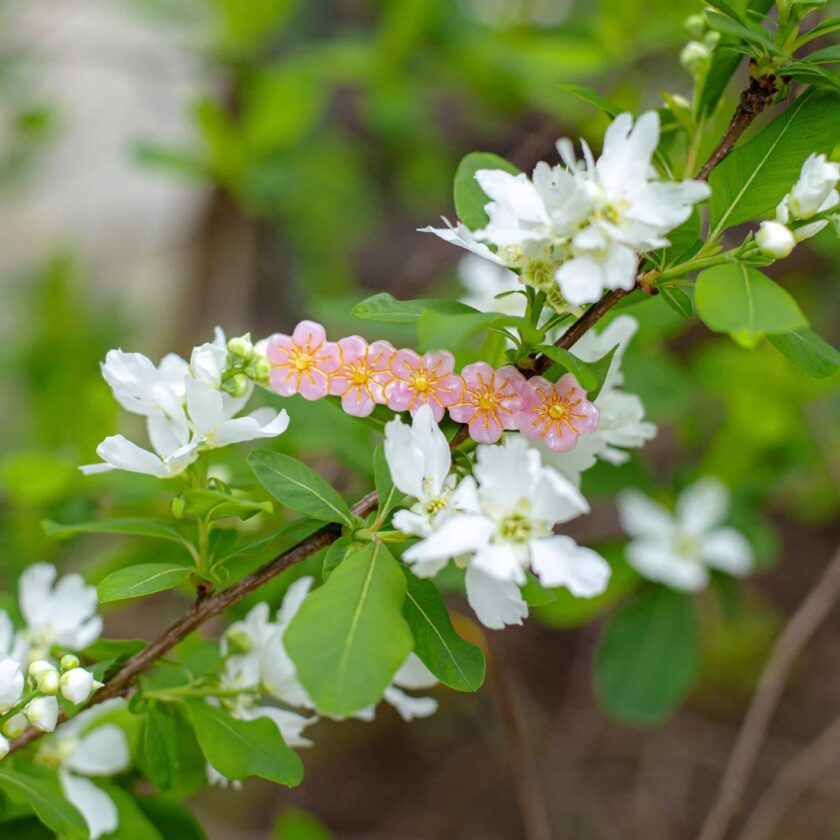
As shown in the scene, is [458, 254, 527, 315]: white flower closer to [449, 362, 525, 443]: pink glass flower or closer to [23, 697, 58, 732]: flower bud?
[449, 362, 525, 443]: pink glass flower

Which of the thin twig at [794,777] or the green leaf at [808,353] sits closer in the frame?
the green leaf at [808,353]

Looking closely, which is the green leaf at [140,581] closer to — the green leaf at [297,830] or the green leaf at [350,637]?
the green leaf at [350,637]

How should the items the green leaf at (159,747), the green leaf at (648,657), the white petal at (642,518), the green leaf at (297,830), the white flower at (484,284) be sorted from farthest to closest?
1. the white petal at (642,518)
2. the green leaf at (648,657)
3. the white flower at (484,284)
4. the green leaf at (297,830)
5. the green leaf at (159,747)

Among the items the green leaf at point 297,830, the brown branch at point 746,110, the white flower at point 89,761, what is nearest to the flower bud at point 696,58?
the brown branch at point 746,110

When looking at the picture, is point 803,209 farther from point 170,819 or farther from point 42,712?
point 170,819

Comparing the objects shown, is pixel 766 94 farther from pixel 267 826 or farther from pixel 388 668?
pixel 267 826

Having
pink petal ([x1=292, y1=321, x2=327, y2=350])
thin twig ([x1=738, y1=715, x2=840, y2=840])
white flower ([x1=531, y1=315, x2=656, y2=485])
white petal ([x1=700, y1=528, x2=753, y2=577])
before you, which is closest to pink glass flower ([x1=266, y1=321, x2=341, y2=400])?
pink petal ([x1=292, y1=321, x2=327, y2=350])
